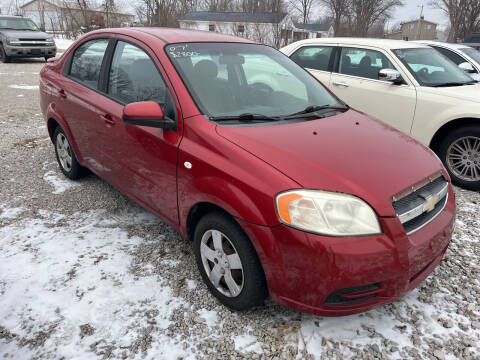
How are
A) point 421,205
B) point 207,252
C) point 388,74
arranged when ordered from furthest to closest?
point 388,74 → point 207,252 → point 421,205

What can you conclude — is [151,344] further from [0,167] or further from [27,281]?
[0,167]

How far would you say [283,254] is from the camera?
1.89 meters

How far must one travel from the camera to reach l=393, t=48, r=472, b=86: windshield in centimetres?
473

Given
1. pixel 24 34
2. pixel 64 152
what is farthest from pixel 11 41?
pixel 64 152

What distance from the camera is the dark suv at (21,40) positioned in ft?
46.0

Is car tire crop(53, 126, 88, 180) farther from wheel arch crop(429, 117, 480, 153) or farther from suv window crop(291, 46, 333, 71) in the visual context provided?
wheel arch crop(429, 117, 480, 153)

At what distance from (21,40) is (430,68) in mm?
14880

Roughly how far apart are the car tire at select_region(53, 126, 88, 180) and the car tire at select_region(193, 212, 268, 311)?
2262 mm

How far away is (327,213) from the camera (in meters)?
1.85

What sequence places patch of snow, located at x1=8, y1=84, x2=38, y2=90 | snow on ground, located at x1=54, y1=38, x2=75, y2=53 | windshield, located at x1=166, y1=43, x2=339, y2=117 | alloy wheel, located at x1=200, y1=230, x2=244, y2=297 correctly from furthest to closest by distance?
snow on ground, located at x1=54, y1=38, x2=75, y2=53 → patch of snow, located at x1=8, y1=84, x2=38, y2=90 → windshield, located at x1=166, y1=43, x2=339, y2=117 → alloy wheel, located at x1=200, y1=230, x2=244, y2=297

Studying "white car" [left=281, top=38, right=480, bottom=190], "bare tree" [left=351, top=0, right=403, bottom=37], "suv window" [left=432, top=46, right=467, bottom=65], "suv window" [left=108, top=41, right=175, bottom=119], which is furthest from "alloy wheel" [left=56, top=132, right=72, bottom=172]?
"bare tree" [left=351, top=0, right=403, bottom=37]

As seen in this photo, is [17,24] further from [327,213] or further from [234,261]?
[327,213]

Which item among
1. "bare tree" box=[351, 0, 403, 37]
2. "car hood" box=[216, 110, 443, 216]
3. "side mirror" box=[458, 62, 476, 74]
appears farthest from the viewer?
"bare tree" box=[351, 0, 403, 37]

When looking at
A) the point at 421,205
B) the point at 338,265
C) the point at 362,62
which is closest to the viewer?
the point at 338,265
